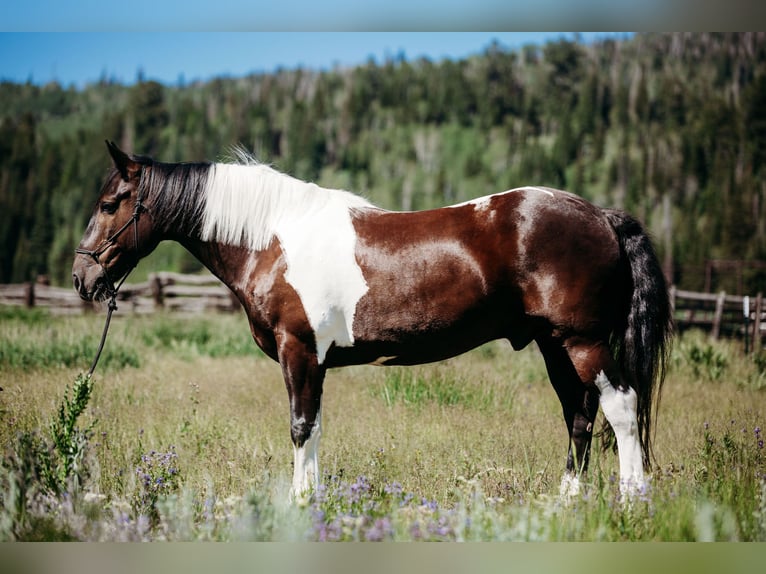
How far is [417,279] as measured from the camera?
3.21m

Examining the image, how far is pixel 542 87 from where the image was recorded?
3466cm

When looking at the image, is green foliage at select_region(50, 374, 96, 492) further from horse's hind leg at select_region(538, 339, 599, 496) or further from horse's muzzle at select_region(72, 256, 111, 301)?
horse's hind leg at select_region(538, 339, 599, 496)

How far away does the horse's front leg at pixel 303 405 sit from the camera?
3.21 m

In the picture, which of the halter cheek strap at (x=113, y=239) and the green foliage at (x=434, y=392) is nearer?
the halter cheek strap at (x=113, y=239)

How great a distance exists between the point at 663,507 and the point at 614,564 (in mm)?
385

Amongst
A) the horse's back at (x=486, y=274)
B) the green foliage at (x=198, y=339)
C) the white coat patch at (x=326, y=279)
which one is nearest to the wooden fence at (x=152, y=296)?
the green foliage at (x=198, y=339)

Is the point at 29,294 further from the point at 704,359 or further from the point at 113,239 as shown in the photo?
the point at 704,359

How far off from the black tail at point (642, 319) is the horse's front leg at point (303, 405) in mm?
1791

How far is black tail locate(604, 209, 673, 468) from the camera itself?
3.29 m

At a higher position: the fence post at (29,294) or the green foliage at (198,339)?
the fence post at (29,294)

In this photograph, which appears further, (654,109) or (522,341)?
(654,109)

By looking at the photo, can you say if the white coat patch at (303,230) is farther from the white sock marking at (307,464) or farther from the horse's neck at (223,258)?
the white sock marking at (307,464)

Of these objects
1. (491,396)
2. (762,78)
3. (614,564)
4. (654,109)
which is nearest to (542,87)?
(654,109)
